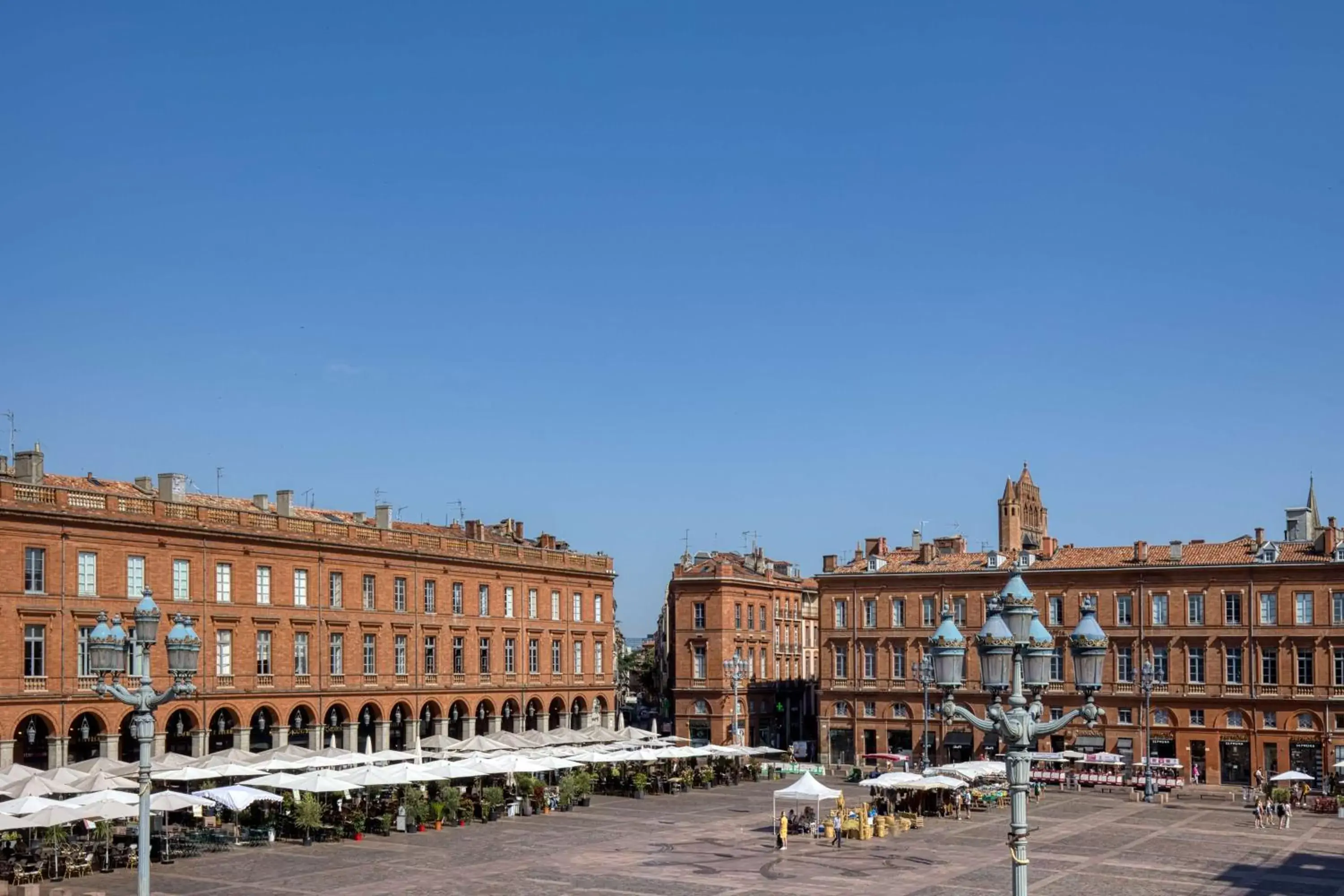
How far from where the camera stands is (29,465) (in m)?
58.8

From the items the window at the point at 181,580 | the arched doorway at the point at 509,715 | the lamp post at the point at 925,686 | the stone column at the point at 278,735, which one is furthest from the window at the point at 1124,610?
the window at the point at 181,580

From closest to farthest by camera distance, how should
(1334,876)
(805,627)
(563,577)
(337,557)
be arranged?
(1334,876)
(337,557)
(563,577)
(805,627)

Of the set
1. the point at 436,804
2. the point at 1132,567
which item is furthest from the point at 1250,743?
the point at 436,804

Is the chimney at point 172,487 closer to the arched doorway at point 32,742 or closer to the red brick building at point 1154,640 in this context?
the arched doorway at point 32,742

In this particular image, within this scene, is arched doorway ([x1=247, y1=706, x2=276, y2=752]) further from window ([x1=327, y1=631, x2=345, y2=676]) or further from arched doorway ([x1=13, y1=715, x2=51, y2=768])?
arched doorway ([x1=13, y1=715, x2=51, y2=768])

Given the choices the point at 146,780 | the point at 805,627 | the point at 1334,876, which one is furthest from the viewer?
the point at 805,627

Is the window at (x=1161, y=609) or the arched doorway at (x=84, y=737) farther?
the window at (x=1161, y=609)

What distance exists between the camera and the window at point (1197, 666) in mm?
77312

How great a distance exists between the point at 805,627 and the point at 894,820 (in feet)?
181

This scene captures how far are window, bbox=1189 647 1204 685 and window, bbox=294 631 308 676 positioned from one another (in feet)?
142

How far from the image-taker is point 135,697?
93.7ft

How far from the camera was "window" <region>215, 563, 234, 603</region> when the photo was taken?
63312 mm

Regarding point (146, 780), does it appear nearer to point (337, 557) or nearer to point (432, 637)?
point (337, 557)

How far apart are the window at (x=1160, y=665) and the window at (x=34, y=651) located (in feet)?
171
